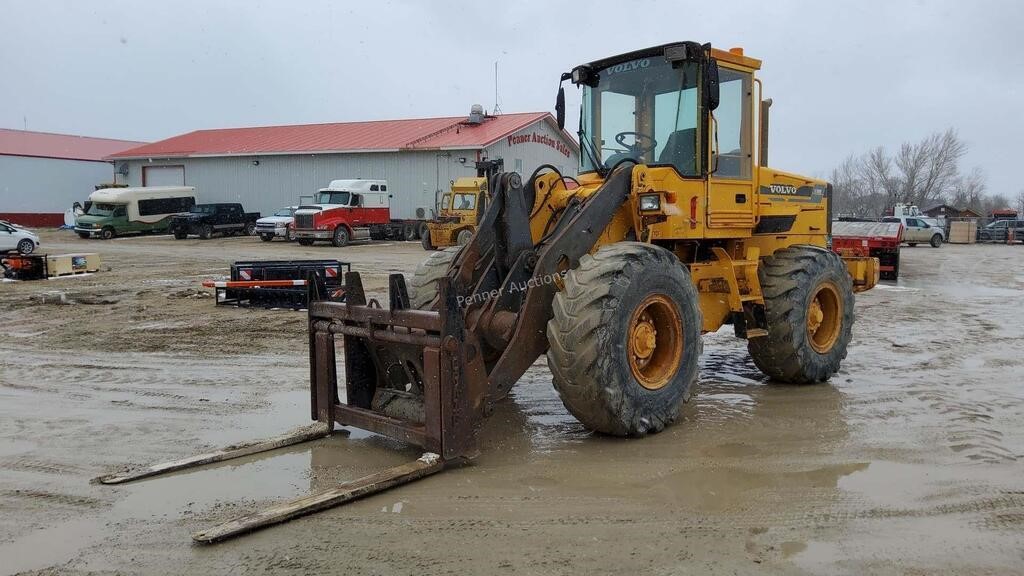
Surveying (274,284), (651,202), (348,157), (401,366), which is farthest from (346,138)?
(401,366)

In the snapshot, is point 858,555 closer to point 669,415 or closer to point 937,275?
point 669,415

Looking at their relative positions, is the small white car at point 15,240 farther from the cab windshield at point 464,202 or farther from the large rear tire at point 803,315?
the large rear tire at point 803,315

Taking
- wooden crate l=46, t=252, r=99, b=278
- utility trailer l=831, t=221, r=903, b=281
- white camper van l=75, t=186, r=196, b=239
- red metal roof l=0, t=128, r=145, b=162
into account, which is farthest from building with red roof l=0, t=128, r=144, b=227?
utility trailer l=831, t=221, r=903, b=281

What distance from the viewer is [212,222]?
37.5 meters

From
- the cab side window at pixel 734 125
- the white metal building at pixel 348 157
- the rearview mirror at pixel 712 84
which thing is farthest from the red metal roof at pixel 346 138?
the rearview mirror at pixel 712 84

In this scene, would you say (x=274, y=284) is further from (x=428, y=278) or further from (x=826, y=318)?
(x=826, y=318)

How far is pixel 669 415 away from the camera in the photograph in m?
5.87

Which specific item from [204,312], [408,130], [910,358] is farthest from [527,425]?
[408,130]

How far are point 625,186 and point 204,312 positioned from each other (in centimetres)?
864

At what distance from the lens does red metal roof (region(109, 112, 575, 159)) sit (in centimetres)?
3850

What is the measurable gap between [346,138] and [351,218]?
10669 mm

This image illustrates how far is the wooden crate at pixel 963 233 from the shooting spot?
42.6 metres

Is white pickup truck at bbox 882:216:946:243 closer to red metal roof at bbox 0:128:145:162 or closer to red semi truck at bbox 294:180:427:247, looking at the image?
red semi truck at bbox 294:180:427:247

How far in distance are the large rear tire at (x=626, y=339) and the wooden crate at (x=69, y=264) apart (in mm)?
16684
